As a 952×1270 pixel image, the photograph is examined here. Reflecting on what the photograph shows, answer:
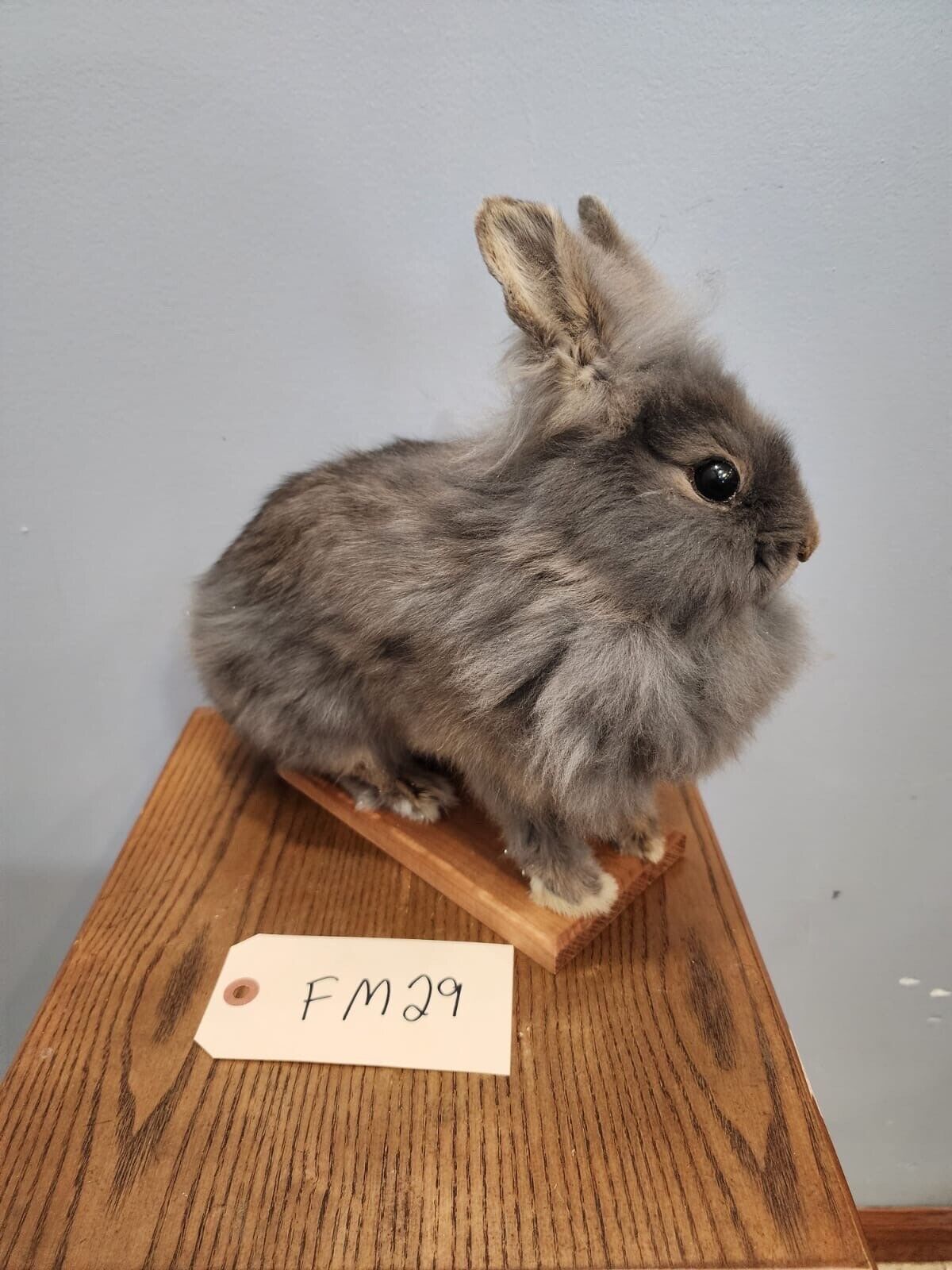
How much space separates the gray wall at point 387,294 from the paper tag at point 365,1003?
2.13 ft

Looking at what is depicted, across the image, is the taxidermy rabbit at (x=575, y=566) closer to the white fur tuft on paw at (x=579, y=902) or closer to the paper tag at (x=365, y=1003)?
the white fur tuft on paw at (x=579, y=902)

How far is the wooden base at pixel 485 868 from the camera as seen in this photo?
2.81ft

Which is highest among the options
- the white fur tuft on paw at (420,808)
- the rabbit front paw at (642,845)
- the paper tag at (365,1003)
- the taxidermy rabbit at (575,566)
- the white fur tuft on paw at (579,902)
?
the taxidermy rabbit at (575,566)

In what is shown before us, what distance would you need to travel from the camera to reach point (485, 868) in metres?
0.93

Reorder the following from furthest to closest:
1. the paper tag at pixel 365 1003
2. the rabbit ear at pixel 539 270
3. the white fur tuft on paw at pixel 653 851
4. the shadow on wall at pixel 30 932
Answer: the shadow on wall at pixel 30 932 → the white fur tuft on paw at pixel 653 851 → the paper tag at pixel 365 1003 → the rabbit ear at pixel 539 270

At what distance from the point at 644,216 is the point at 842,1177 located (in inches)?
42.6

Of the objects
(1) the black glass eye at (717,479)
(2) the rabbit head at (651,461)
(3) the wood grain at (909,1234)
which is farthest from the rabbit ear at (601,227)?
(3) the wood grain at (909,1234)

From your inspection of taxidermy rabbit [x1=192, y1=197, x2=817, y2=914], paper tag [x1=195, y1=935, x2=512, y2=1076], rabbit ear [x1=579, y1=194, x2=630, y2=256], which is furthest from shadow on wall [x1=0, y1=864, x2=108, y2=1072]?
rabbit ear [x1=579, y1=194, x2=630, y2=256]

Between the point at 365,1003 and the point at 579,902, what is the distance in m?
0.24

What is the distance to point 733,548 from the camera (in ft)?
2.20

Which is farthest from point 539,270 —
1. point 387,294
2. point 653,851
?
point 653,851

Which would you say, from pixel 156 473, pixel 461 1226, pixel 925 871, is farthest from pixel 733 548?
pixel 925 871

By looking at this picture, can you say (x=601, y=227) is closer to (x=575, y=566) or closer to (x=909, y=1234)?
(x=575, y=566)

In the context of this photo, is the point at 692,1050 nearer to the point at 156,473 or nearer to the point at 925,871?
the point at 925,871
